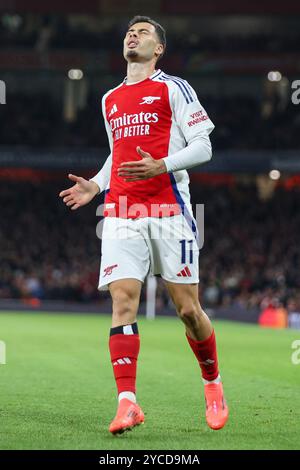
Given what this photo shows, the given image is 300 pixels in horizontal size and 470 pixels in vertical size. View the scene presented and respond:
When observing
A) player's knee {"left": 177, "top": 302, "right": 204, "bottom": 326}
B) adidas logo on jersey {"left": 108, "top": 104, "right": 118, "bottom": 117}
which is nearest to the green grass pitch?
player's knee {"left": 177, "top": 302, "right": 204, "bottom": 326}

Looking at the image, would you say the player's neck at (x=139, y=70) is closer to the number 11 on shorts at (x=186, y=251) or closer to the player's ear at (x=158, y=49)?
the player's ear at (x=158, y=49)

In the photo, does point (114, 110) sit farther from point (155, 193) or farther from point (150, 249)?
point (150, 249)

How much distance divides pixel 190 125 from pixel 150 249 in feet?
2.77

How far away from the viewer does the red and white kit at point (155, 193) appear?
6.30m

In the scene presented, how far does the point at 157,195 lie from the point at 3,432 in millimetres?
1784

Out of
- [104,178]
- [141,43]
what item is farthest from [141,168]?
[141,43]

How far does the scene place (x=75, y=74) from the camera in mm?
39594

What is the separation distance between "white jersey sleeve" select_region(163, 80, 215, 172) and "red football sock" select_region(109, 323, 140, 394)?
1.10m

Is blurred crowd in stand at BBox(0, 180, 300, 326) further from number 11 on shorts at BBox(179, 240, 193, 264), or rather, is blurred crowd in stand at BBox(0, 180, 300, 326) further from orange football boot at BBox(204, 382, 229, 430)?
number 11 on shorts at BBox(179, 240, 193, 264)

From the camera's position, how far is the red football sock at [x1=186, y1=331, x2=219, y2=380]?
6621mm

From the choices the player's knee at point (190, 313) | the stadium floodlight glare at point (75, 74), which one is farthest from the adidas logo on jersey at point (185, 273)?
the stadium floodlight glare at point (75, 74)

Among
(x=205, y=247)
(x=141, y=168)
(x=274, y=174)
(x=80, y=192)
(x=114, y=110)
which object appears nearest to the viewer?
(x=141, y=168)

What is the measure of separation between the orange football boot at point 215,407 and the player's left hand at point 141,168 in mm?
1603

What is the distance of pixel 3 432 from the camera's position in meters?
5.94
